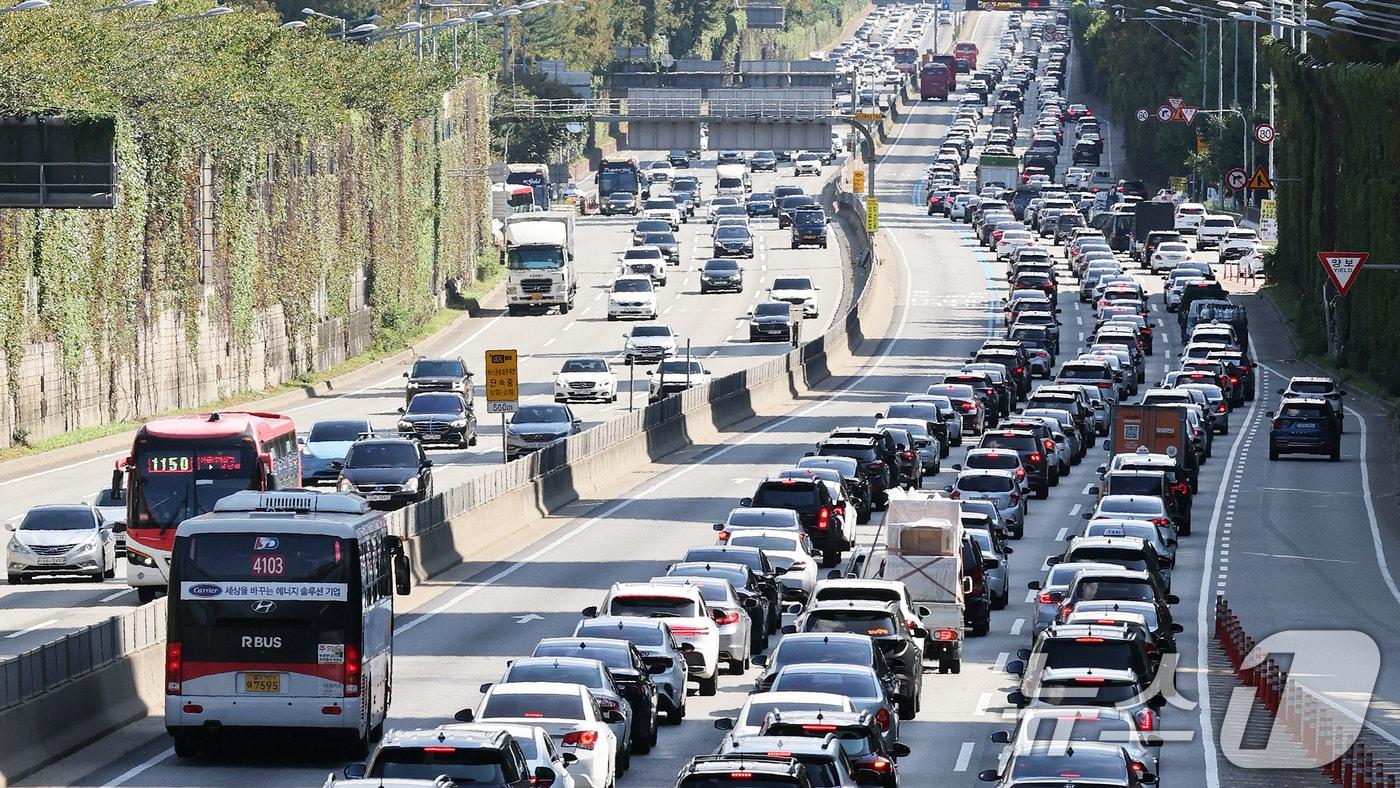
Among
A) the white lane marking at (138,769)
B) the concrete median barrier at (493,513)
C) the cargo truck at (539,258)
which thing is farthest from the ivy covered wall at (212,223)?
the white lane marking at (138,769)

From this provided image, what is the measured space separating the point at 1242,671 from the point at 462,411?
3322 cm

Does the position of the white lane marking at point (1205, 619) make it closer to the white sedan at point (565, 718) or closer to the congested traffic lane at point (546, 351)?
the white sedan at point (565, 718)

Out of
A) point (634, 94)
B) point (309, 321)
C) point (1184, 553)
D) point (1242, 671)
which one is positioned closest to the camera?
point (1242, 671)

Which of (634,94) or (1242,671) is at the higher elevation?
(634,94)

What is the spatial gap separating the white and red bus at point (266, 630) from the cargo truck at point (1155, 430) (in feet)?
Result: 113

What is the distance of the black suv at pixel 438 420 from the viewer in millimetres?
64750

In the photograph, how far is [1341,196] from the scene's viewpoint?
95.9 metres

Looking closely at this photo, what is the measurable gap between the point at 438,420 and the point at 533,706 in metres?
40.3

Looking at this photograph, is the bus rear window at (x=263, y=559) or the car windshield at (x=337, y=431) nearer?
the bus rear window at (x=263, y=559)

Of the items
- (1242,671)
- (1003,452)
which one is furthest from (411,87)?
(1242,671)

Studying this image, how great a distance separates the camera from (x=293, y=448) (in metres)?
42.0

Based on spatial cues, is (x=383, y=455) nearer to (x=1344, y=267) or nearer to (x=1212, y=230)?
(x=1344, y=267)

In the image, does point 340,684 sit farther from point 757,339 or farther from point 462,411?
point 757,339

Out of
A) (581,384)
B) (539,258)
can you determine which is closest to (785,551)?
(581,384)
